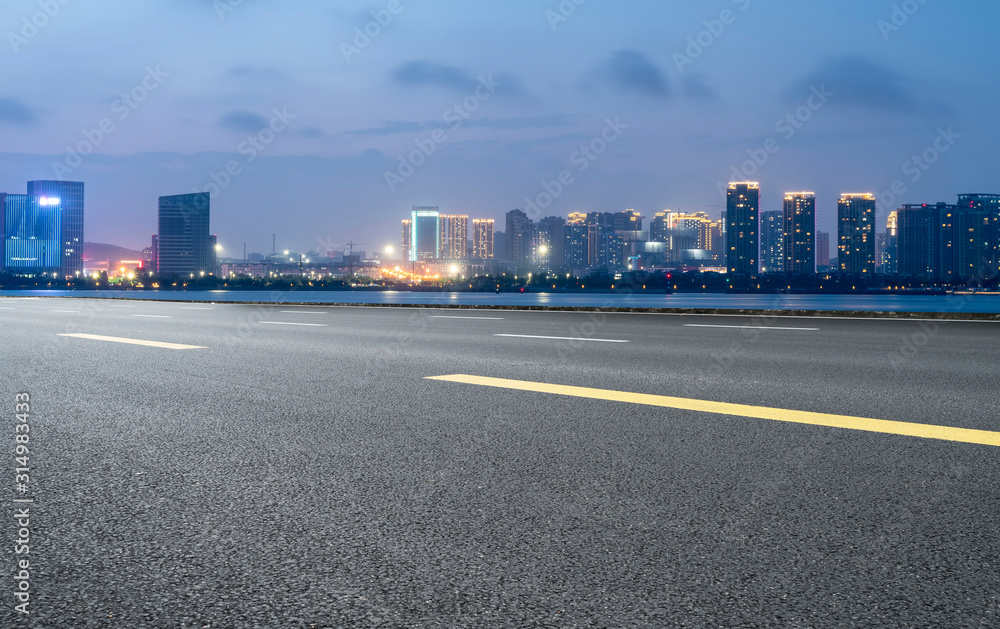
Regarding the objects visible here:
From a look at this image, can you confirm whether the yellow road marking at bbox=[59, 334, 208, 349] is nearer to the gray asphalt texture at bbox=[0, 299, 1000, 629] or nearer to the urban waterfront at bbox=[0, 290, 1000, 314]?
the gray asphalt texture at bbox=[0, 299, 1000, 629]

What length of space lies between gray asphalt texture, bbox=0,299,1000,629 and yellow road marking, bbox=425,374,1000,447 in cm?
21

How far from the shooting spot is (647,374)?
27.6ft

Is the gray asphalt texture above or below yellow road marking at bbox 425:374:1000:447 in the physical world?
below

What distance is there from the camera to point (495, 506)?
3.59m

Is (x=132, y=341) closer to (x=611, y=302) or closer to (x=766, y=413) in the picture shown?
(x=766, y=413)

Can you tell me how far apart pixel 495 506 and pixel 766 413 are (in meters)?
3.18

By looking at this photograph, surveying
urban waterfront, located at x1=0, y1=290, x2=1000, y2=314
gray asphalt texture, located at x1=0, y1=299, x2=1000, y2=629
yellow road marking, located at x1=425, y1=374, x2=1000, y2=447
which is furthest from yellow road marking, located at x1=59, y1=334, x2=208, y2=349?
urban waterfront, located at x1=0, y1=290, x2=1000, y2=314

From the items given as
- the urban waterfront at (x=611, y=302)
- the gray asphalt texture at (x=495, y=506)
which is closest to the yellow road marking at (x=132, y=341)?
the gray asphalt texture at (x=495, y=506)

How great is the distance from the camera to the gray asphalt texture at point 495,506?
2.55m

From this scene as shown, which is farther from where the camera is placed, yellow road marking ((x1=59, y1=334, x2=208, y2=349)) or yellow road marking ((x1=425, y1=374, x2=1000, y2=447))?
yellow road marking ((x1=59, y1=334, x2=208, y2=349))

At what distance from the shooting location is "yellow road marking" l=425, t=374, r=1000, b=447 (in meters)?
5.19

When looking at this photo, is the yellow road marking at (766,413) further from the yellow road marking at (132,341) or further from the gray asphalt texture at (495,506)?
the yellow road marking at (132,341)

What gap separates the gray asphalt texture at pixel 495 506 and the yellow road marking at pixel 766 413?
0.21 metres

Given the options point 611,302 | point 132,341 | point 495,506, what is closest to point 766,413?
point 495,506
